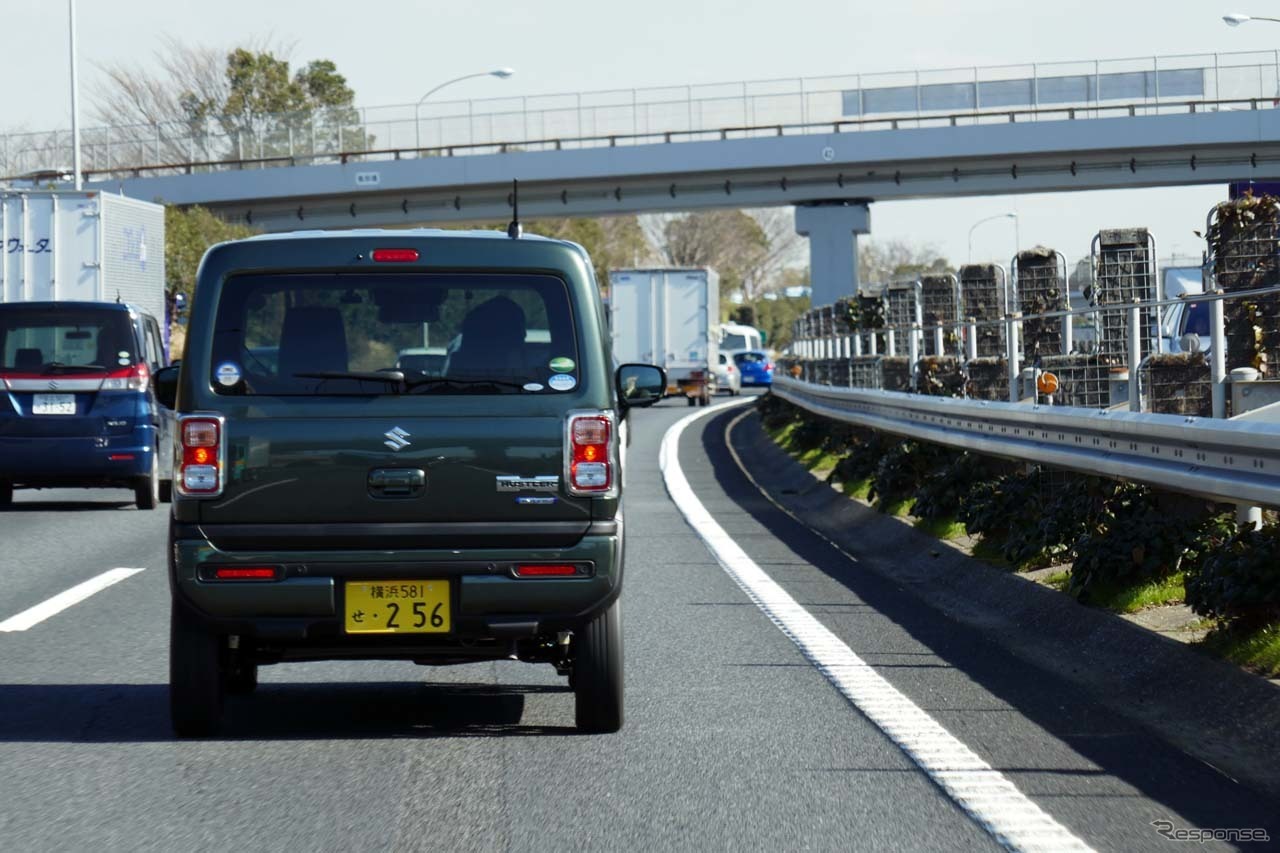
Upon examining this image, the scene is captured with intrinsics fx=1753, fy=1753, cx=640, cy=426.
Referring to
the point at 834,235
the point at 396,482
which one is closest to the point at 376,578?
the point at 396,482

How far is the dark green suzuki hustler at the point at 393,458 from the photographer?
21.1ft

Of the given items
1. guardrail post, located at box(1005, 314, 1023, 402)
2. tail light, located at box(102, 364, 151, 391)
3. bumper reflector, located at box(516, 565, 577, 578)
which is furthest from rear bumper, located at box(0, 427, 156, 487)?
bumper reflector, located at box(516, 565, 577, 578)

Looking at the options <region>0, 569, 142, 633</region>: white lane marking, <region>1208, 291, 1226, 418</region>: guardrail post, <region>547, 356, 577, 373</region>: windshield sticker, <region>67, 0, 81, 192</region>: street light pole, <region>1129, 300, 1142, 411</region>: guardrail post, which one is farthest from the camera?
<region>67, 0, 81, 192</region>: street light pole

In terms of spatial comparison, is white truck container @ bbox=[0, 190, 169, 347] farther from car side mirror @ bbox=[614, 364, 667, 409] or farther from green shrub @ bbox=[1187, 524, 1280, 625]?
green shrub @ bbox=[1187, 524, 1280, 625]

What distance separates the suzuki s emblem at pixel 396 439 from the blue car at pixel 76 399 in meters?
11.4

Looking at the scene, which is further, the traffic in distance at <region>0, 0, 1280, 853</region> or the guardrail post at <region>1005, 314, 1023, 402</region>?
the guardrail post at <region>1005, 314, 1023, 402</region>

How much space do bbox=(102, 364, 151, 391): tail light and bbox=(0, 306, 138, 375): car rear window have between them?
76mm

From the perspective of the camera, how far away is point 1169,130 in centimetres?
5306

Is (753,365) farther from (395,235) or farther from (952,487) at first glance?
(395,235)

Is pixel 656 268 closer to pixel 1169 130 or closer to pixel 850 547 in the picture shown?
pixel 1169 130

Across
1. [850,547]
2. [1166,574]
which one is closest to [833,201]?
[850,547]

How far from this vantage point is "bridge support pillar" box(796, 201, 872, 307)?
58.6 m

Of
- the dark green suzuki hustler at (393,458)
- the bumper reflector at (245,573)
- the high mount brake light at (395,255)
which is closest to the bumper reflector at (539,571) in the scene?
the dark green suzuki hustler at (393,458)

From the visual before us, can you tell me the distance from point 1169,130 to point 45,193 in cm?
3905
